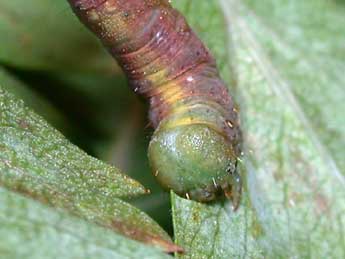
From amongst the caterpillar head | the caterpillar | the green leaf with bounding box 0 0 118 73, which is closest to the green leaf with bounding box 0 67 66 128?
Result: the green leaf with bounding box 0 0 118 73

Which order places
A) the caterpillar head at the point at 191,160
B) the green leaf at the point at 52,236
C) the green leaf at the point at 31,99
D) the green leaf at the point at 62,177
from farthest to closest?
the green leaf at the point at 31,99 → the caterpillar head at the point at 191,160 → the green leaf at the point at 62,177 → the green leaf at the point at 52,236

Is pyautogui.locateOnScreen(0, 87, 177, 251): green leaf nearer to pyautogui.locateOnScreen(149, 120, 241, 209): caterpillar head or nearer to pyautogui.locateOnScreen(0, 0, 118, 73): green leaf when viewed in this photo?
pyautogui.locateOnScreen(149, 120, 241, 209): caterpillar head

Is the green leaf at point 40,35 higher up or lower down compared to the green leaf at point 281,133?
higher up

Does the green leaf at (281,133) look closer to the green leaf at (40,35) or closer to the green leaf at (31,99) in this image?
the green leaf at (40,35)

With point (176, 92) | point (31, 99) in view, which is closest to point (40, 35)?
point (31, 99)

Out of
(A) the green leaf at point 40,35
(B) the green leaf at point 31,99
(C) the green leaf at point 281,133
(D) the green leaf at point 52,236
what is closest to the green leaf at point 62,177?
(D) the green leaf at point 52,236

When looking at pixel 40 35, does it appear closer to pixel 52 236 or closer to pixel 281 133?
pixel 281 133

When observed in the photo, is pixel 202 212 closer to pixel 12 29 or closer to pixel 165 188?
pixel 165 188
